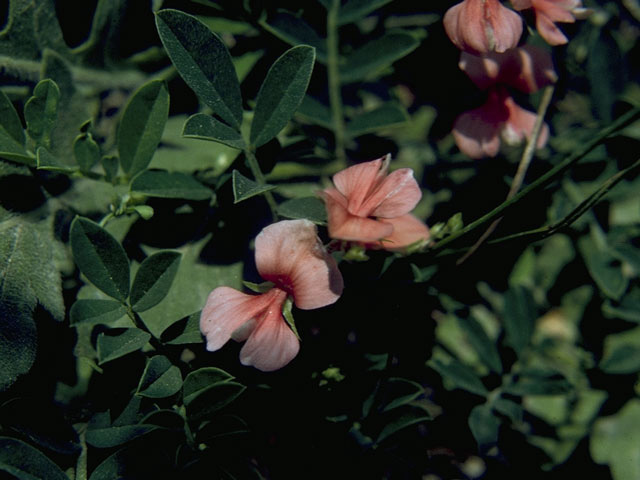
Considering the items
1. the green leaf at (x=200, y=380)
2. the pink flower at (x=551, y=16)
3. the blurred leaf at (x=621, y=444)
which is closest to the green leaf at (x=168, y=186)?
the green leaf at (x=200, y=380)

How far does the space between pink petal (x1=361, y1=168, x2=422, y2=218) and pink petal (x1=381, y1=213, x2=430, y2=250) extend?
0.32 feet

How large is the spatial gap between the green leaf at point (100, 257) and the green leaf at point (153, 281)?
0.02m

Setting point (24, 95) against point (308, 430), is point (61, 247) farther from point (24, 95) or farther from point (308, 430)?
point (308, 430)

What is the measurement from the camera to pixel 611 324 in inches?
73.4

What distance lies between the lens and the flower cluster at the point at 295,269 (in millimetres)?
1063

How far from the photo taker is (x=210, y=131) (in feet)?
3.70

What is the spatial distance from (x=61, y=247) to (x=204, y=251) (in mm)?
318

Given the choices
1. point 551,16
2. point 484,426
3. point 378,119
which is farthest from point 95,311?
point 551,16

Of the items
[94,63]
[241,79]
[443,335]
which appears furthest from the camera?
[443,335]

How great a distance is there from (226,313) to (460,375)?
0.75 metres

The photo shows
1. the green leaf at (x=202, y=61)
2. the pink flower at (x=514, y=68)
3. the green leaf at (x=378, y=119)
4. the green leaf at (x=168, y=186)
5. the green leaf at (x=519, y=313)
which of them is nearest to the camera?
the green leaf at (x=202, y=61)

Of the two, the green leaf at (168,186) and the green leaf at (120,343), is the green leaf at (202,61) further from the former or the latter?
the green leaf at (120,343)

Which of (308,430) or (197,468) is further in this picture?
(308,430)

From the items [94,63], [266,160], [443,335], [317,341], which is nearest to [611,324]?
[443,335]
